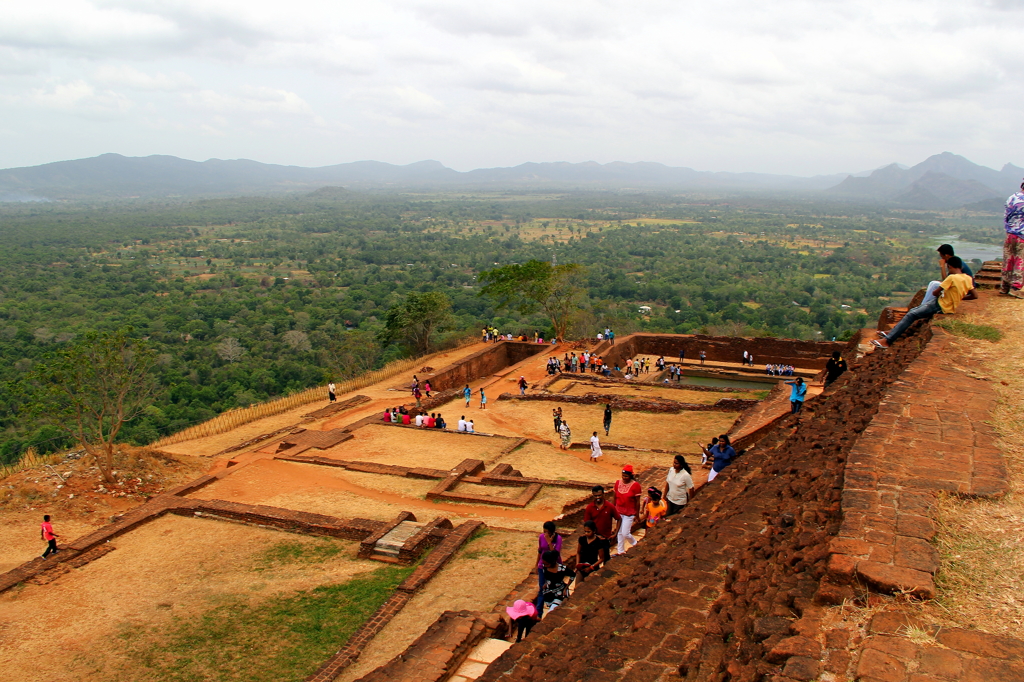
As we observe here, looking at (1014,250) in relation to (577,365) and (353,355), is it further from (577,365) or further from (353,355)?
(353,355)

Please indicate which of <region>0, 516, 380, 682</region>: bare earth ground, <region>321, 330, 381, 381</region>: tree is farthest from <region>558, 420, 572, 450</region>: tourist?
<region>321, 330, 381, 381</region>: tree

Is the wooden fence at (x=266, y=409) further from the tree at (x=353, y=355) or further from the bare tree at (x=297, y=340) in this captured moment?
the bare tree at (x=297, y=340)

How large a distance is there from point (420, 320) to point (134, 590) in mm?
22589

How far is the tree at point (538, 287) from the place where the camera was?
30266 mm

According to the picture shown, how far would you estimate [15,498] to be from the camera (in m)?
11.7

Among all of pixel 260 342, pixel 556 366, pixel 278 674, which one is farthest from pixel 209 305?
pixel 278 674

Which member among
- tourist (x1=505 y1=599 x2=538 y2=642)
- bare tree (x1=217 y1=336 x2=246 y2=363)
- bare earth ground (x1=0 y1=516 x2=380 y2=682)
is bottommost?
bare tree (x1=217 y1=336 x2=246 y2=363)

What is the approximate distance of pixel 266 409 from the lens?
772 inches

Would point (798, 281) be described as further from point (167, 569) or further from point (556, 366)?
point (167, 569)

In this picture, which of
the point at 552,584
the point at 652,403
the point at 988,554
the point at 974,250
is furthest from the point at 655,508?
the point at 974,250

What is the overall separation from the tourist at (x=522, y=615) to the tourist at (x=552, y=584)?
0.19 m

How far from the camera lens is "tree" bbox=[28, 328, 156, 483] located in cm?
1291

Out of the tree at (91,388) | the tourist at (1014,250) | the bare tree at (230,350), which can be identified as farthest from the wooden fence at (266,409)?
the tourist at (1014,250)

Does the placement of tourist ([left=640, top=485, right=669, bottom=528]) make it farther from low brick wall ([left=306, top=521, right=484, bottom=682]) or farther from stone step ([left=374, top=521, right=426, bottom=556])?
stone step ([left=374, top=521, right=426, bottom=556])
